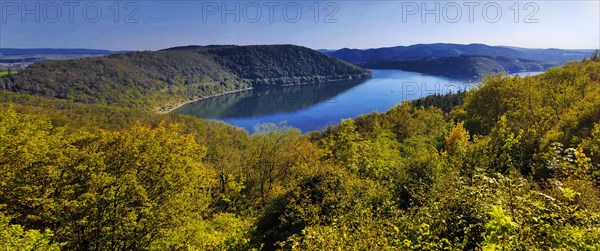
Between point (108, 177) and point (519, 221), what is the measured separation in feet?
60.9

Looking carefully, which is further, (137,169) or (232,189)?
(232,189)

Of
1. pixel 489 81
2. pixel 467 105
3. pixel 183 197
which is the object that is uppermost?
pixel 489 81

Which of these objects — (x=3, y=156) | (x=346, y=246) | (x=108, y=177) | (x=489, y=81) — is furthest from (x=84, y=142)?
(x=489, y=81)

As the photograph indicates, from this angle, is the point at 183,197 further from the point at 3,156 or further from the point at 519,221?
the point at 519,221

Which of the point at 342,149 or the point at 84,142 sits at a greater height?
the point at 84,142

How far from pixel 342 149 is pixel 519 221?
3216 centimetres

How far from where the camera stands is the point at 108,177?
17.5 meters

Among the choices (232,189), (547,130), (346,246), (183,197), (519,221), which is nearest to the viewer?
(519,221)

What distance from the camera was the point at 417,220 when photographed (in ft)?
40.7

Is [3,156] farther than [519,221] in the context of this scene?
Yes

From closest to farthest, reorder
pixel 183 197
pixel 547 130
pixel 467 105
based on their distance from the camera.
Answer: pixel 183 197
pixel 547 130
pixel 467 105

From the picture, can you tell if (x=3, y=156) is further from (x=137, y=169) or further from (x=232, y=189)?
(x=232, y=189)

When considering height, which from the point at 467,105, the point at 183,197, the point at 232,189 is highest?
the point at 467,105

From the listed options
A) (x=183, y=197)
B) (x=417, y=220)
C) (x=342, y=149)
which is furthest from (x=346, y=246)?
(x=342, y=149)
